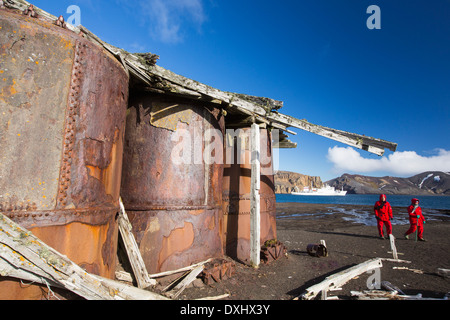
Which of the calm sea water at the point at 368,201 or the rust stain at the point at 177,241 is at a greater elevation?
the rust stain at the point at 177,241

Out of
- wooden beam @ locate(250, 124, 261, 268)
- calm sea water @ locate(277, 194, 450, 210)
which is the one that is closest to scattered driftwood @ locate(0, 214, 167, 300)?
wooden beam @ locate(250, 124, 261, 268)

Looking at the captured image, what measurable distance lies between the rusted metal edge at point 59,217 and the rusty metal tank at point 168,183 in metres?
1.35

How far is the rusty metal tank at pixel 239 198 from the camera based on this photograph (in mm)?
7551

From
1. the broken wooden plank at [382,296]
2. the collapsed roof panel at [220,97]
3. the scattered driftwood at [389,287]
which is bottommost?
the scattered driftwood at [389,287]

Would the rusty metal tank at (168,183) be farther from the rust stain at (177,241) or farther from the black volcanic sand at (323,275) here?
the black volcanic sand at (323,275)

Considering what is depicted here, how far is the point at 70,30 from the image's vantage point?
3.90m

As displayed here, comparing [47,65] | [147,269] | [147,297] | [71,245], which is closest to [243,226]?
[147,269]

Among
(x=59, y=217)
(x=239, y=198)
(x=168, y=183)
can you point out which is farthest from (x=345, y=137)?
(x=59, y=217)

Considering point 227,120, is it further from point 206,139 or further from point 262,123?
point 206,139

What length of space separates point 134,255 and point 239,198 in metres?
3.61

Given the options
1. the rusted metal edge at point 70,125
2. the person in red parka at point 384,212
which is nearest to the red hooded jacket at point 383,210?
the person in red parka at point 384,212

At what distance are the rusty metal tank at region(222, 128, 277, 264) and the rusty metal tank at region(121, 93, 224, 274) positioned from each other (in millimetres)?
1310

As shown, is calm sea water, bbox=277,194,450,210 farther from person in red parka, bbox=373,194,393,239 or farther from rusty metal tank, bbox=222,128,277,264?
rusty metal tank, bbox=222,128,277,264

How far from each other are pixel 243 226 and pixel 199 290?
9.17ft
